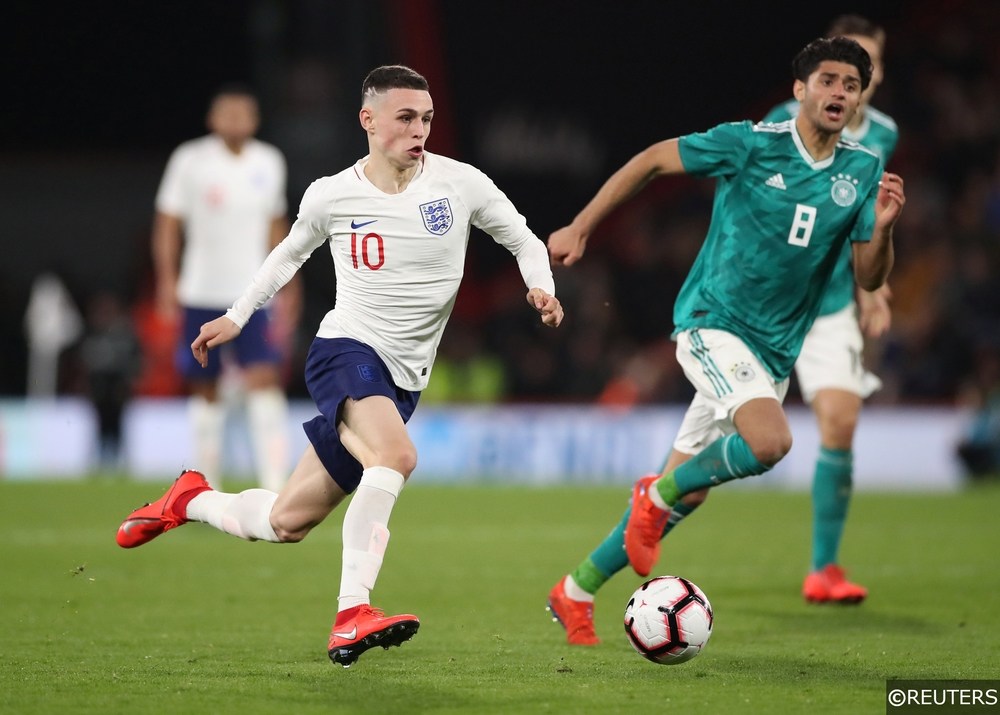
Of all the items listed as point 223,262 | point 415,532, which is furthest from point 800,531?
point 223,262

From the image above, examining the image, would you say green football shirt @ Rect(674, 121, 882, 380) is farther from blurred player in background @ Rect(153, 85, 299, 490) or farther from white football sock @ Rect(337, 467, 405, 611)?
blurred player in background @ Rect(153, 85, 299, 490)

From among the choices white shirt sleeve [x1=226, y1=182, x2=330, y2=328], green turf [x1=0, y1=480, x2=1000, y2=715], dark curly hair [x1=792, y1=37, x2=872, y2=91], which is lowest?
green turf [x1=0, y1=480, x2=1000, y2=715]

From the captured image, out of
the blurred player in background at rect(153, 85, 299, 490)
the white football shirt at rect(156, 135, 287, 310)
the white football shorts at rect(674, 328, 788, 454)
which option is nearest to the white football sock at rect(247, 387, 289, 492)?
the blurred player in background at rect(153, 85, 299, 490)

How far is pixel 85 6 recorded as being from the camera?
75.2 feet

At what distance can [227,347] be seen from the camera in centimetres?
977

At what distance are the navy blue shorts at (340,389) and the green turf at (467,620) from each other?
2.39 ft

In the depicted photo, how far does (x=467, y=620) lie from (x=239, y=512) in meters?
1.25

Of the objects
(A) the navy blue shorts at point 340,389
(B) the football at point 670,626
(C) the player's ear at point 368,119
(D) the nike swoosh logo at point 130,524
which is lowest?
(B) the football at point 670,626

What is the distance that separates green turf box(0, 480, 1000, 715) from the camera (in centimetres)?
465

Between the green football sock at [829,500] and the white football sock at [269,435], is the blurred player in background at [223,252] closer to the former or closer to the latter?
the white football sock at [269,435]

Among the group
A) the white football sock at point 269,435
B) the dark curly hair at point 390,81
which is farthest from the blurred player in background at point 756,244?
the white football sock at point 269,435

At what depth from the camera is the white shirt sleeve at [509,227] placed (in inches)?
219

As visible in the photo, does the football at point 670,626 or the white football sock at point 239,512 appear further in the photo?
the white football sock at point 239,512

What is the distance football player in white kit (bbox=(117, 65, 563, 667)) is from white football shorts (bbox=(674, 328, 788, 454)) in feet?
2.78
